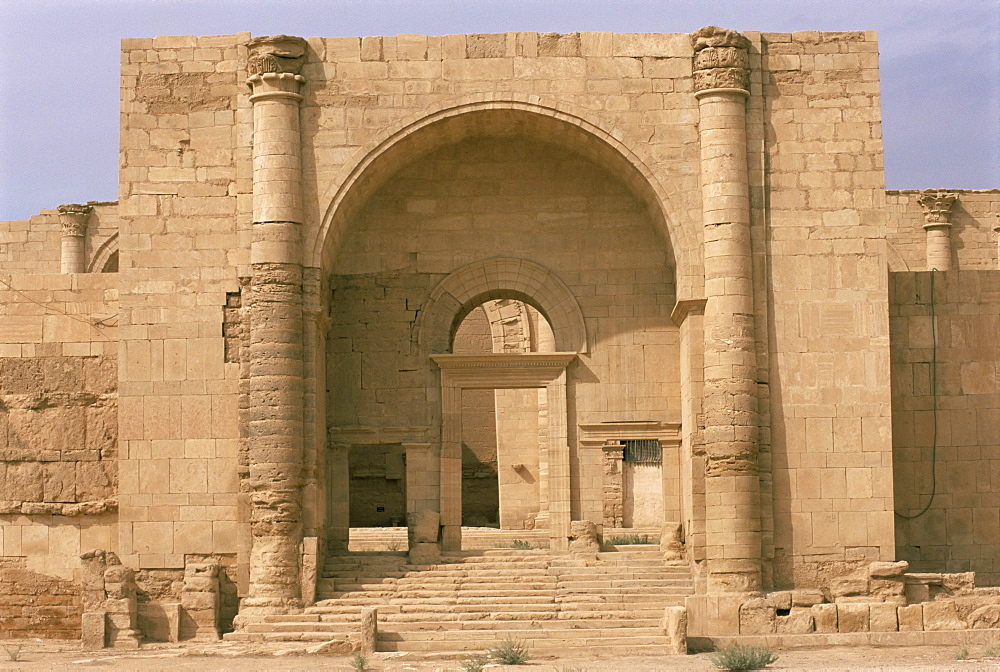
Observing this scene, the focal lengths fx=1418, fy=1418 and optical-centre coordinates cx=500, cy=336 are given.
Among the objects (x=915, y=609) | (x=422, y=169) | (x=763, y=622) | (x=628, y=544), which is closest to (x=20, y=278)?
(x=422, y=169)

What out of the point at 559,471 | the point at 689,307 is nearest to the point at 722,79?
the point at 689,307

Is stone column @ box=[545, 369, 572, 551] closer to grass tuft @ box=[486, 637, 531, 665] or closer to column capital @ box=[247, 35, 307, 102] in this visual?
grass tuft @ box=[486, 637, 531, 665]

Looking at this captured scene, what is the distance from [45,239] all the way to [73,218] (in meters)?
0.88

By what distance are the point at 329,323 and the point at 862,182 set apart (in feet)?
22.1

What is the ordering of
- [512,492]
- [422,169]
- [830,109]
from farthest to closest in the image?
1. [512,492]
2. [422,169]
3. [830,109]

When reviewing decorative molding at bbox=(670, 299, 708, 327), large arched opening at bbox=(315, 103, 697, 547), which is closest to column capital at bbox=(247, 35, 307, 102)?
large arched opening at bbox=(315, 103, 697, 547)

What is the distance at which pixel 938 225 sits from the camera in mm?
25016

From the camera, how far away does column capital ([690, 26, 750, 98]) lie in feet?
54.5

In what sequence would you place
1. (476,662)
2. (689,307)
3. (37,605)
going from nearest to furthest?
(476,662) → (689,307) → (37,605)

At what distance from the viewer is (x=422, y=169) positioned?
18656 mm

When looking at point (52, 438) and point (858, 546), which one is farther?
point (52, 438)

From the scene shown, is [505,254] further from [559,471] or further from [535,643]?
[535,643]

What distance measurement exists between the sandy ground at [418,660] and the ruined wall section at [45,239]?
11.9 m

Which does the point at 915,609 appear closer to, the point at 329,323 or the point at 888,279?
the point at 888,279
